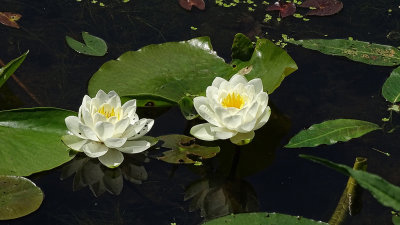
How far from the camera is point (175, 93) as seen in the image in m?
3.05

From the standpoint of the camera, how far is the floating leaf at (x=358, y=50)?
A: 135 inches

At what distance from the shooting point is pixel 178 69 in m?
3.17

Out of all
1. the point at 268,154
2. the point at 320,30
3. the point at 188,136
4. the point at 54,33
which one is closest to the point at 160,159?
the point at 188,136

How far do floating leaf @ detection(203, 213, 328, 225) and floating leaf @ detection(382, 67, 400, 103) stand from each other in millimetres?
930

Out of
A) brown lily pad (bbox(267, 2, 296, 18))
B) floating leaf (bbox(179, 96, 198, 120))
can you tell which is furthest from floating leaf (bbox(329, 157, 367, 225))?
brown lily pad (bbox(267, 2, 296, 18))

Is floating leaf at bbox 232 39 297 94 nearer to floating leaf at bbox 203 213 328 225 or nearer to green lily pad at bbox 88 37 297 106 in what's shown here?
green lily pad at bbox 88 37 297 106

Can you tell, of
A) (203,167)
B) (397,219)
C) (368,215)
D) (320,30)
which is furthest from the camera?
(320,30)

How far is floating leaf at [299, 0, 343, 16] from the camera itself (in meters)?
3.83

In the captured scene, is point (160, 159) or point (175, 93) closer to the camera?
point (160, 159)

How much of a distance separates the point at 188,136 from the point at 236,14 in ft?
3.66

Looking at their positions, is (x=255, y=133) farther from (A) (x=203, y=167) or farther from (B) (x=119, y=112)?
(B) (x=119, y=112)

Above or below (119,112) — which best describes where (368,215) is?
below

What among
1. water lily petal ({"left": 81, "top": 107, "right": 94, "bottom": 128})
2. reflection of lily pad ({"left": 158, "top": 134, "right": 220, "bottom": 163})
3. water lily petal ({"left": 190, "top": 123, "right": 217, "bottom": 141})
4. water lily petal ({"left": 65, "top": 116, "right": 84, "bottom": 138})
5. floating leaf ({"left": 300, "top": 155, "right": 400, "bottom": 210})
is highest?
floating leaf ({"left": 300, "top": 155, "right": 400, "bottom": 210})

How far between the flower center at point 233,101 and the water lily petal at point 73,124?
586 millimetres
